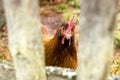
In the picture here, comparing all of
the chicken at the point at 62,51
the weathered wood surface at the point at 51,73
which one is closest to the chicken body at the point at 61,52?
the chicken at the point at 62,51

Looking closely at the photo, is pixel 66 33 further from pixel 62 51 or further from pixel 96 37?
pixel 96 37

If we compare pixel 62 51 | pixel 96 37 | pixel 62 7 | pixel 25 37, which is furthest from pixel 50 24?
pixel 96 37

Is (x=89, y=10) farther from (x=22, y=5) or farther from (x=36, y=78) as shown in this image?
(x=36, y=78)

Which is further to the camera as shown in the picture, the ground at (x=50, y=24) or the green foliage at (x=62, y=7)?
the green foliage at (x=62, y=7)

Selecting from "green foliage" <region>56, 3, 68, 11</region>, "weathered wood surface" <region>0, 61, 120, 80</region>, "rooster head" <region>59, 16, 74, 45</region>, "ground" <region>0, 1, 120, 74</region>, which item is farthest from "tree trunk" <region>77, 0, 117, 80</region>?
"green foliage" <region>56, 3, 68, 11</region>

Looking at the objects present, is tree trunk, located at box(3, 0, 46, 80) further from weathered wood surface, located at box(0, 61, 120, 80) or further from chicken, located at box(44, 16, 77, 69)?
chicken, located at box(44, 16, 77, 69)

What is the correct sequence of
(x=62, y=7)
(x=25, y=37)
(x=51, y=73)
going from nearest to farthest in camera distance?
(x=25, y=37) → (x=51, y=73) → (x=62, y=7)

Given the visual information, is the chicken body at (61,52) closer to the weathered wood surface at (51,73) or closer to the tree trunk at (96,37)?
the weathered wood surface at (51,73)
